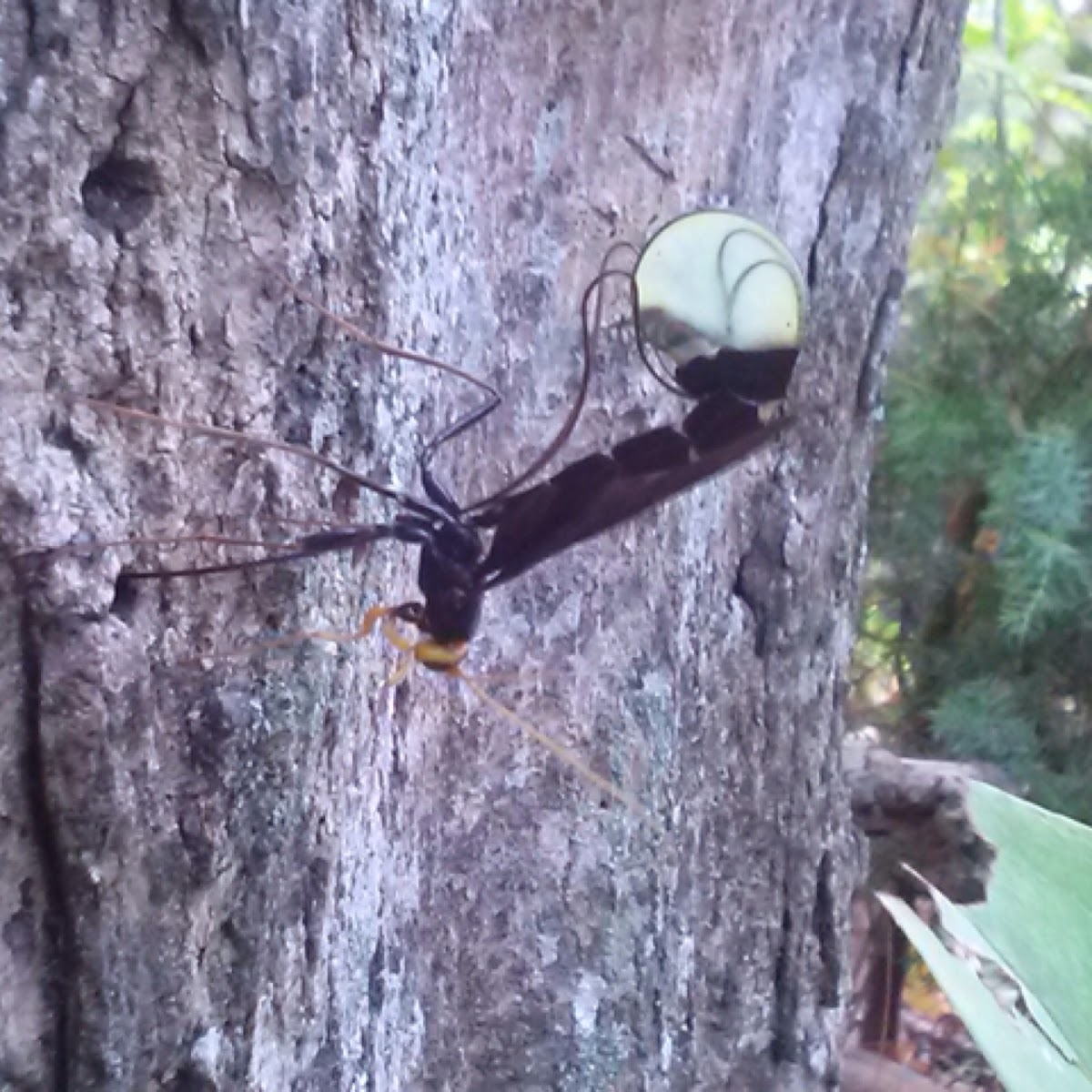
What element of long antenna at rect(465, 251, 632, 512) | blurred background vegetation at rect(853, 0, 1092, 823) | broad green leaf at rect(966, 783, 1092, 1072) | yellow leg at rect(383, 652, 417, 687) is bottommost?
broad green leaf at rect(966, 783, 1092, 1072)

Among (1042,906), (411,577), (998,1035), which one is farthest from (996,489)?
(998,1035)

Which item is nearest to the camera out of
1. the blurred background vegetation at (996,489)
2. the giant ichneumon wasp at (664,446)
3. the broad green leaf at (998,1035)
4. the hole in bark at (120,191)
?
the broad green leaf at (998,1035)

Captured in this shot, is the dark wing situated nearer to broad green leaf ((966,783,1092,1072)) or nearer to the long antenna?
the long antenna

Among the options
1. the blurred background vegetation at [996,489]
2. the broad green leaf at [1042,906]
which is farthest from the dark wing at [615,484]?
the blurred background vegetation at [996,489]

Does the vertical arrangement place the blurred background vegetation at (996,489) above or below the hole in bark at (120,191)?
above

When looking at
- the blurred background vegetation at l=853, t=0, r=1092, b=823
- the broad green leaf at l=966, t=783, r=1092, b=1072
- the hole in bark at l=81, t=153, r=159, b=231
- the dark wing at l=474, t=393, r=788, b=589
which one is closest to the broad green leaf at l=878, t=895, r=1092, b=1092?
the broad green leaf at l=966, t=783, r=1092, b=1072

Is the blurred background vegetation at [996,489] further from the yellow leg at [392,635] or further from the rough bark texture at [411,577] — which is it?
the yellow leg at [392,635]

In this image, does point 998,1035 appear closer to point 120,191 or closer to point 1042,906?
point 1042,906

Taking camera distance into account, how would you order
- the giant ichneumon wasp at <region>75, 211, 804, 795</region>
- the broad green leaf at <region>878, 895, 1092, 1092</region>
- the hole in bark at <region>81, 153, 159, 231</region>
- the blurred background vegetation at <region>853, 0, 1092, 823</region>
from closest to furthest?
the broad green leaf at <region>878, 895, 1092, 1092</region> → the hole in bark at <region>81, 153, 159, 231</region> → the giant ichneumon wasp at <region>75, 211, 804, 795</region> → the blurred background vegetation at <region>853, 0, 1092, 823</region>
